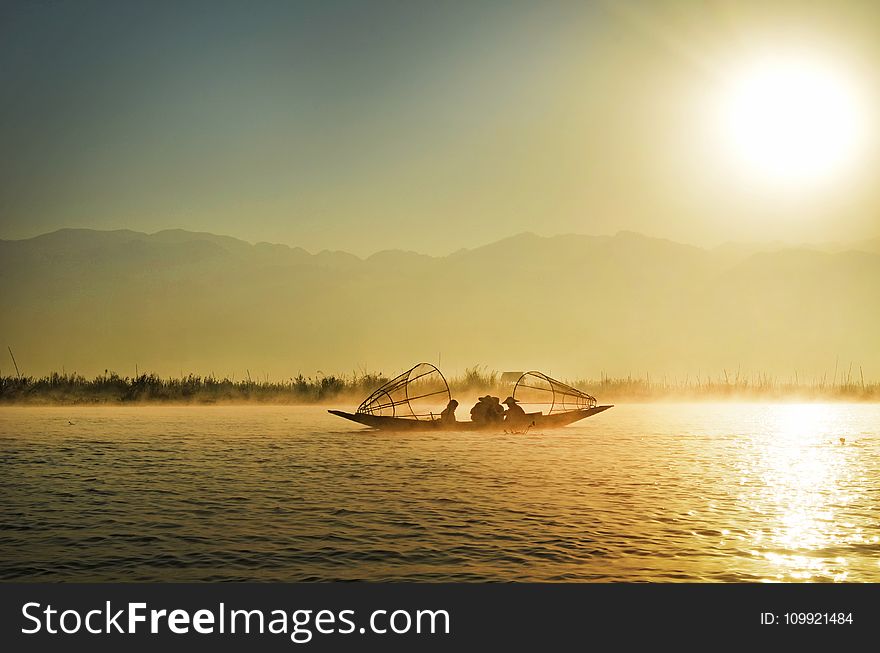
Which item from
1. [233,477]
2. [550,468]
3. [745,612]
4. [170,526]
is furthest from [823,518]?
[233,477]

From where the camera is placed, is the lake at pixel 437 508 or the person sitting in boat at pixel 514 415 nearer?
the lake at pixel 437 508

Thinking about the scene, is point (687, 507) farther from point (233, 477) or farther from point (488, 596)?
point (233, 477)

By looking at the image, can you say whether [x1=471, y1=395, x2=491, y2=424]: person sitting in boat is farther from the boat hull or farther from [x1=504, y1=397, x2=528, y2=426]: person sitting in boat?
[x1=504, y1=397, x2=528, y2=426]: person sitting in boat

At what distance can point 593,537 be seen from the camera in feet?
44.8

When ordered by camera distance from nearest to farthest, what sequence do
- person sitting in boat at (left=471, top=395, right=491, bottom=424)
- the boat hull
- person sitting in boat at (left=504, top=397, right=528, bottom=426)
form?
person sitting in boat at (left=504, top=397, right=528, bottom=426) → the boat hull → person sitting in boat at (left=471, top=395, right=491, bottom=424)

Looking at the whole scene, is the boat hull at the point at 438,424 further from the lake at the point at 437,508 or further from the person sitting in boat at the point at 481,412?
the lake at the point at 437,508

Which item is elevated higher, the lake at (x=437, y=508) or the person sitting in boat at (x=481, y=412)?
the person sitting in boat at (x=481, y=412)

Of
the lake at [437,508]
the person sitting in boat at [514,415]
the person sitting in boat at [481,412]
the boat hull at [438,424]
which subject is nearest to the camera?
the lake at [437,508]

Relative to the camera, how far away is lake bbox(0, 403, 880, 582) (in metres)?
12.0

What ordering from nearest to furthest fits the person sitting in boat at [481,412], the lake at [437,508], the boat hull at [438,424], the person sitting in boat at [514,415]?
the lake at [437,508] → the person sitting in boat at [514,415] → the boat hull at [438,424] → the person sitting in boat at [481,412]

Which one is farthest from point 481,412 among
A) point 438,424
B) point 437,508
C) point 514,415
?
point 437,508

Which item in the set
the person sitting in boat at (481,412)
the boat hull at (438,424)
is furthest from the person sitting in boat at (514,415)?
the person sitting in boat at (481,412)

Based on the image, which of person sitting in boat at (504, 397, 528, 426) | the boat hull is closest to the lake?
person sitting in boat at (504, 397, 528, 426)

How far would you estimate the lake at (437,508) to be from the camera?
12016 millimetres
